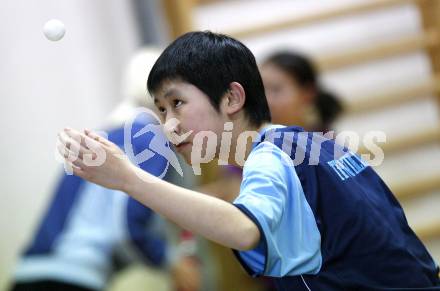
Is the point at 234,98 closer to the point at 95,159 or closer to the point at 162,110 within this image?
the point at 162,110

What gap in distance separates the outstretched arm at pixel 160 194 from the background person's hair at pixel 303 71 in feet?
4.76

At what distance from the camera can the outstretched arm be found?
2.79 feet

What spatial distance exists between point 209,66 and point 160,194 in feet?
0.65

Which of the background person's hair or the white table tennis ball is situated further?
the background person's hair

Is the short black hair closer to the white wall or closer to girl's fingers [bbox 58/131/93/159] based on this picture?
girl's fingers [bbox 58/131/93/159]

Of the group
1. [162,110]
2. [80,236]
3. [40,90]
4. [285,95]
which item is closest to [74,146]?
[162,110]

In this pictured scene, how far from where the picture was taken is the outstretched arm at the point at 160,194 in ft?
2.79

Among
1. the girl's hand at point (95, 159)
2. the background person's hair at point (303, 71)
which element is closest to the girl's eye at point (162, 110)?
the girl's hand at point (95, 159)

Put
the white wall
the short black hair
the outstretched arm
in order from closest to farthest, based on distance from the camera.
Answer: the outstretched arm, the short black hair, the white wall

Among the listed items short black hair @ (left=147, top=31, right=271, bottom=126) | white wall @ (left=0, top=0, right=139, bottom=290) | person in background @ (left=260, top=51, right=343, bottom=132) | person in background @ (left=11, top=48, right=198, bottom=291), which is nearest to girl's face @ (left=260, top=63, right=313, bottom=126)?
person in background @ (left=260, top=51, right=343, bottom=132)

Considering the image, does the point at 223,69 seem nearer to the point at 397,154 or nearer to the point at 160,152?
the point at 160,152

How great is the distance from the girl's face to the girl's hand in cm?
133

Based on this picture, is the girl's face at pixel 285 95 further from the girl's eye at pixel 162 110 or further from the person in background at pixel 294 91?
the girl's eye at pixel 162 110

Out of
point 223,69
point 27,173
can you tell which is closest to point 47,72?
point 27,173
